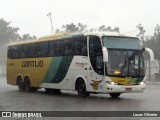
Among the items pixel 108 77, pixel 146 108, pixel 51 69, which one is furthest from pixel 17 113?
pixel 51 69

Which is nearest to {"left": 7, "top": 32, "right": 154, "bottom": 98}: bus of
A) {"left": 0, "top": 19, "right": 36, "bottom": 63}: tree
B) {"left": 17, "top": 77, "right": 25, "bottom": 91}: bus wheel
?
{"left": 17, "top": 77, "right": 25, "bottom": 91}: bus wheel

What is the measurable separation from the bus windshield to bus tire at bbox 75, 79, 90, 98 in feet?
6.45

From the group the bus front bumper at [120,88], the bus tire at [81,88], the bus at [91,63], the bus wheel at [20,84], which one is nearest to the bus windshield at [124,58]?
the bus at [91,63]

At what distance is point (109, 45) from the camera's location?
1945 cm

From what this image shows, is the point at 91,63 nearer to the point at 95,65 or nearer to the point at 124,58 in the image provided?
the point at 95,65

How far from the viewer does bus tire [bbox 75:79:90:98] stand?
20513 millimetres

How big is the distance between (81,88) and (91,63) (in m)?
1.59

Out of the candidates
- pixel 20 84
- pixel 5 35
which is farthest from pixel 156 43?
pixel 5 35

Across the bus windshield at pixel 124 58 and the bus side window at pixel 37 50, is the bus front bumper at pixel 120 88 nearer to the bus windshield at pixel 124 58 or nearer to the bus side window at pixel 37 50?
the bus windshield at pixel 124 58

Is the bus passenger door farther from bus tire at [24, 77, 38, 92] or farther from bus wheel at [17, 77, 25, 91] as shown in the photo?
bus wheel at [17, 77, 25, 91]

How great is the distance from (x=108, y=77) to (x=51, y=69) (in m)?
5.40

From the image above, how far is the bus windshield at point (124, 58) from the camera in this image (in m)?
19.2

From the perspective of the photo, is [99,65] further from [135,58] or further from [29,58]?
[29,58]

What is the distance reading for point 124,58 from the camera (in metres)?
19.5
